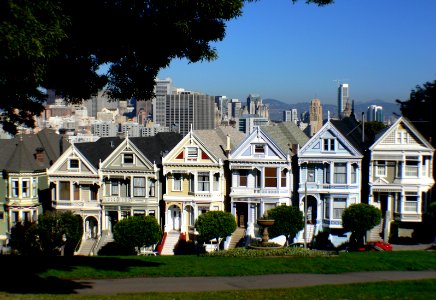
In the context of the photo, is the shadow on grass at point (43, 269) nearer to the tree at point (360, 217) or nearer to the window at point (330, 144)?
the tree at point (360, 217)

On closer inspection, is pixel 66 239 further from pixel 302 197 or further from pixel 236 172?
pixel 302 197

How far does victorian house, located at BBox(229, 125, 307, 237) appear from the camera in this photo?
44062 mm

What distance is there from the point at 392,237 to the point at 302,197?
19.1 ft

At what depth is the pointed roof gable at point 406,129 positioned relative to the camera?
42531 millimetres

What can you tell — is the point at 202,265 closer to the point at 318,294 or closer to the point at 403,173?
the point at 318,294

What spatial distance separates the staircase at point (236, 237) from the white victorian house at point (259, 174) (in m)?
0.48

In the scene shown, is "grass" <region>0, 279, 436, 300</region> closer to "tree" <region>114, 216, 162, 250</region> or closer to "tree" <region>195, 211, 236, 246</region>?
"tree" <region>195, 211, 236, 246</region>

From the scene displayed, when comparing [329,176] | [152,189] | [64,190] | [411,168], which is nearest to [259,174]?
[329,176]

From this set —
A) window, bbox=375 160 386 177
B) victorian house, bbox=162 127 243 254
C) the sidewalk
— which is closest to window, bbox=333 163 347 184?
window, bbox=375 160 386 177

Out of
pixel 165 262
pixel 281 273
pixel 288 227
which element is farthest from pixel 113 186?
pixel 281 273

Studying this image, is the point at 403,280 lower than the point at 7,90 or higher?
lower

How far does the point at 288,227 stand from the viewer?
4147cm

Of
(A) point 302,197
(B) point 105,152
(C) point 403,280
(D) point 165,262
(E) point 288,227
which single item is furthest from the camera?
(B) point 105,152

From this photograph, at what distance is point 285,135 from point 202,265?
22.8 metres
